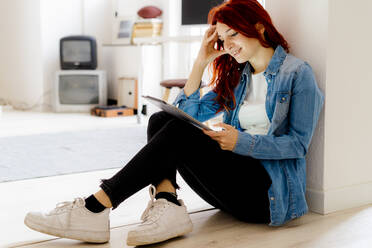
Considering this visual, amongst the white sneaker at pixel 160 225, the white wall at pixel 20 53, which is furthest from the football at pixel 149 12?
the white sneaker at pixel 160 225

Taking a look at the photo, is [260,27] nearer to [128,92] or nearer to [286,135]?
[286,135]

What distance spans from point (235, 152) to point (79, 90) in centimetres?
429

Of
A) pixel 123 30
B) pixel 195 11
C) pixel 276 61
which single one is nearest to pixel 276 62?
pixel 276 61

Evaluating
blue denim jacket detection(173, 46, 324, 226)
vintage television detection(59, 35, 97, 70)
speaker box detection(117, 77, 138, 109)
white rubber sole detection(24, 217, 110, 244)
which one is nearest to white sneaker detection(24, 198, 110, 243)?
white rubber sole detection(24, 217, 110, 244)

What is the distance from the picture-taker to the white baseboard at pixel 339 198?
5.67 feet

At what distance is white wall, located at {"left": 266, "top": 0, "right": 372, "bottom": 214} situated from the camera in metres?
1.68

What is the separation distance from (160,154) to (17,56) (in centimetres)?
496

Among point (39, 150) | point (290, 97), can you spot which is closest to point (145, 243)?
point (290, 97)

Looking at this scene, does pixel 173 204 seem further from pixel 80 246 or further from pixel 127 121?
pixel 127 121

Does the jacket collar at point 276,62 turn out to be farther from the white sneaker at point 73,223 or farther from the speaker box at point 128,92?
the speaker box at point 128,92

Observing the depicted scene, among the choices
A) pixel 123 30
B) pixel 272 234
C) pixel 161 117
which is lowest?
pixel 272 234

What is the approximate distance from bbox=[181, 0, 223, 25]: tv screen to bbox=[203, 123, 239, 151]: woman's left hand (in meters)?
2.67

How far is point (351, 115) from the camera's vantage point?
5.79ft

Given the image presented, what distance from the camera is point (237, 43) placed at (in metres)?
1.53
